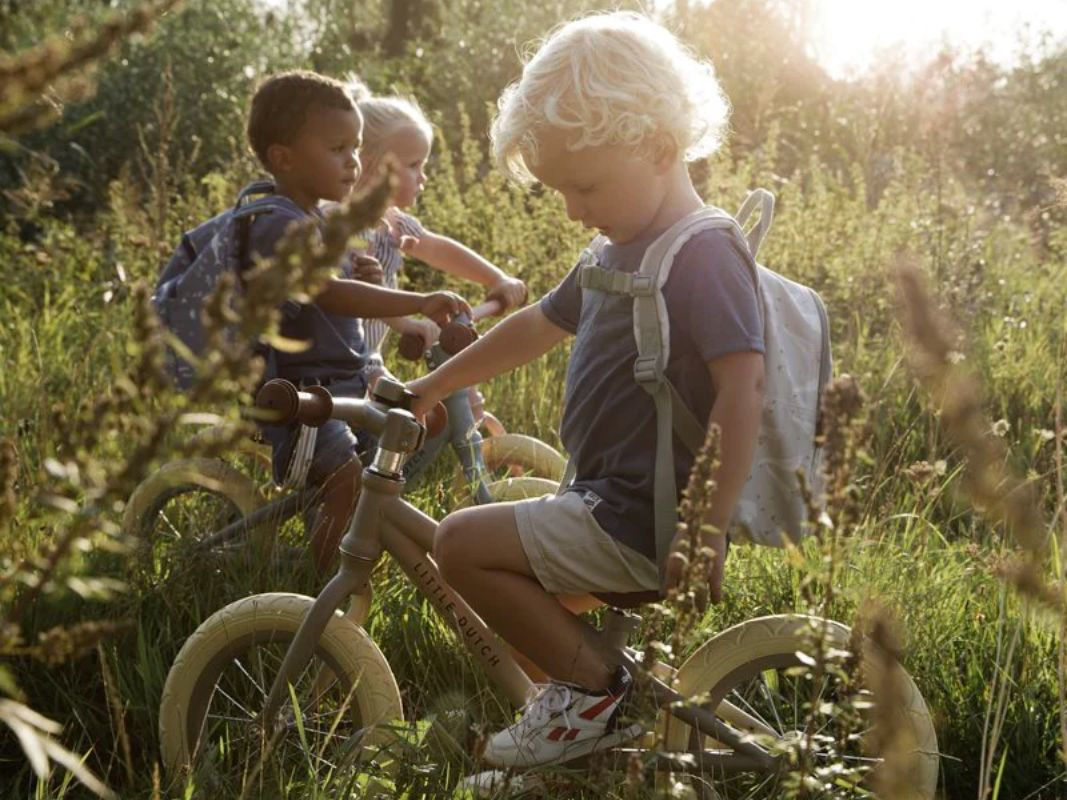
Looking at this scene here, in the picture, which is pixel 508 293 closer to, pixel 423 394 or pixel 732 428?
pixel 423 394

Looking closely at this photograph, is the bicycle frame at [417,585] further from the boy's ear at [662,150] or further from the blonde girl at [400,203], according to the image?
the blonde girl at [400,203]

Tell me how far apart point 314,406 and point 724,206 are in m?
4.12

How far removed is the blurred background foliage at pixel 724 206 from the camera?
300 cm

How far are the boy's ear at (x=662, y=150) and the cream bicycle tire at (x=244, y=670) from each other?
111 cm

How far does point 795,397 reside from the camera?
2.60 meters

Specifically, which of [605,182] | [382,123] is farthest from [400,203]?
[605,182]

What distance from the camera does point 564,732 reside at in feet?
8.50

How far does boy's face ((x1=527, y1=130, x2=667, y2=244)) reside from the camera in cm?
264

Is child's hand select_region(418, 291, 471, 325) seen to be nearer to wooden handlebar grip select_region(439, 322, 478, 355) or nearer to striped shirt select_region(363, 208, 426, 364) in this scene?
wooden handlebar grip select_region(439, 322, 478, 355)

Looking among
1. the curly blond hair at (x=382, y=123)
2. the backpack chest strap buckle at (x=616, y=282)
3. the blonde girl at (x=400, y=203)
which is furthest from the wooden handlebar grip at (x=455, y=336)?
the curly blond hair at (x=382, y=123)

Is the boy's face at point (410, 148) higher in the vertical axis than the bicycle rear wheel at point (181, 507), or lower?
higher

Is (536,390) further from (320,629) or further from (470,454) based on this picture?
(320,629)

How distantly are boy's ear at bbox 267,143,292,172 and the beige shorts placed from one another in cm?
177

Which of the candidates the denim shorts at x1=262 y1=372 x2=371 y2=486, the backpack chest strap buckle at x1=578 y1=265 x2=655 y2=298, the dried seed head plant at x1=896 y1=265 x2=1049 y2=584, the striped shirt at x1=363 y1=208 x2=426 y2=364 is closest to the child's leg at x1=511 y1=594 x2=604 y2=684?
the backpack chest strap buckle at x1=578 y1=265 x2=655 y2=298
